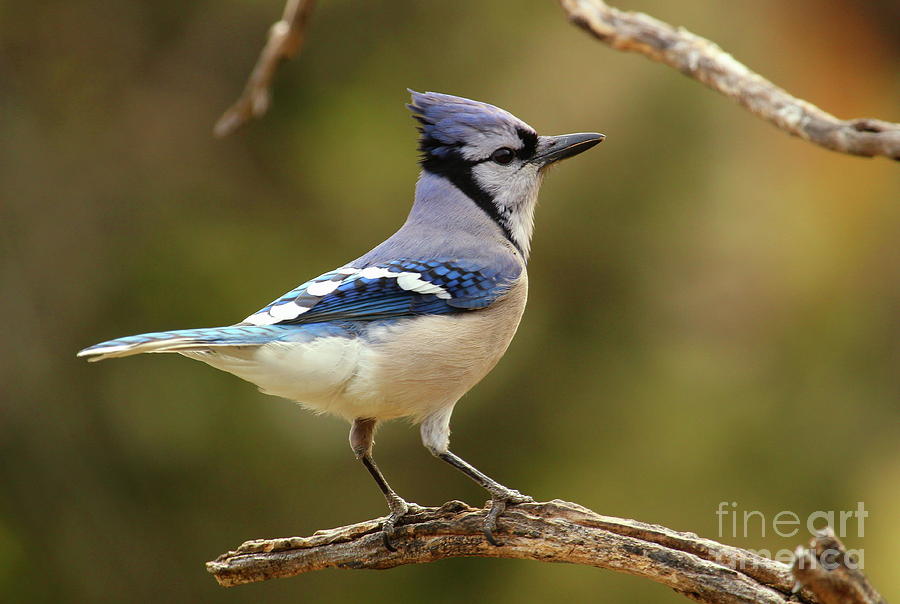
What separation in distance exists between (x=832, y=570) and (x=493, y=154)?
168 cm

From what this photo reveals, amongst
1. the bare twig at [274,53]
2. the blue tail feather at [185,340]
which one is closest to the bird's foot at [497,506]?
the blue tail feather at [185,340]

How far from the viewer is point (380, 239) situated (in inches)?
169

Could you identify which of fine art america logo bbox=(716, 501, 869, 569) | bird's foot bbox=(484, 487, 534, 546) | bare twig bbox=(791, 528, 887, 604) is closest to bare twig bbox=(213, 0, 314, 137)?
bird's foot bbox=(484, 487, 534, 546)

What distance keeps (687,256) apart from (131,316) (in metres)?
2.53

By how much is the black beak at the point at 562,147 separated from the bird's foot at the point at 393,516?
1.17m

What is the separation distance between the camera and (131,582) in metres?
4.08

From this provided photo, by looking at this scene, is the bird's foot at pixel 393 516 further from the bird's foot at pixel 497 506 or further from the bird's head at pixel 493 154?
the bird's head at pixel 493 154

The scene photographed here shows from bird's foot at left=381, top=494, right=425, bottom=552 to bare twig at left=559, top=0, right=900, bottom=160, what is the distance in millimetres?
1451

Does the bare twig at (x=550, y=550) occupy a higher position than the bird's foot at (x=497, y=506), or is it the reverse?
the bird's foot at (x=497, y=506)

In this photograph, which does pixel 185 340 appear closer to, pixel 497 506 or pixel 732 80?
pixel 497 506

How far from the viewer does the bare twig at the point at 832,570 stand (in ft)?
6.01

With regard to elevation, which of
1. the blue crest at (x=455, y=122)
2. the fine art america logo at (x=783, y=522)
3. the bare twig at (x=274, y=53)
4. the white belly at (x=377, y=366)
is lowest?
the fine art america logo at (x=783, y=522)

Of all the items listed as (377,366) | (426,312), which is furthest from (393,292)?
(377,366)

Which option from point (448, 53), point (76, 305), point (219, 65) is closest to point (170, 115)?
point (219, 65)
